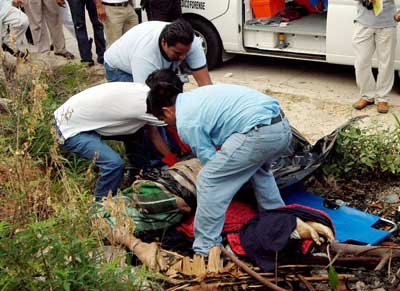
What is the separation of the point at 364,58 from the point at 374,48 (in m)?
0.15

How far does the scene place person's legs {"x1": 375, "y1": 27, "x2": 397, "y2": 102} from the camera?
6453mm

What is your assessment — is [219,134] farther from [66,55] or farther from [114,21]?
[66,55]

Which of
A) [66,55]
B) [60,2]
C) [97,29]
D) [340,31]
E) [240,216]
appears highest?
[60,2]

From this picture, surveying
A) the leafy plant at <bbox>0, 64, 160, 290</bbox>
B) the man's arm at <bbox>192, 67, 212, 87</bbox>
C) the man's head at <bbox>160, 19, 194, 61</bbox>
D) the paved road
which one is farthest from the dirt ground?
the leafy plant at <bbox>0, 64, 160, 290</bbox>

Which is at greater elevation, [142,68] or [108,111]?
[142,68]

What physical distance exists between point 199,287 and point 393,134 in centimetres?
224

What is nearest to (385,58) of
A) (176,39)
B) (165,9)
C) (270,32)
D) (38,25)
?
(270,32)

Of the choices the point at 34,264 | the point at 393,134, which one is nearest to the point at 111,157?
the point at 34,264

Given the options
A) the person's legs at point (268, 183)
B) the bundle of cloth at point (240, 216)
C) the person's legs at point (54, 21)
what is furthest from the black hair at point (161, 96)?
the person's legs at point (54, 21)

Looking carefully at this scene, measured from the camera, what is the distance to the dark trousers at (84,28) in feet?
26.7

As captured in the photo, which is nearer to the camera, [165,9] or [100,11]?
[165,9]

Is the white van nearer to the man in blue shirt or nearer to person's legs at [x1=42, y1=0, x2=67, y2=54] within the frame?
person's legs at [x1=42, y1=0, x2=67, y2=54]

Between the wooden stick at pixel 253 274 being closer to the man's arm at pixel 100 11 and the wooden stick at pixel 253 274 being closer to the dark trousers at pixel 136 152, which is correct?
the dark trousers at pixel 136 152

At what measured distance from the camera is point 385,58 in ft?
21.5
